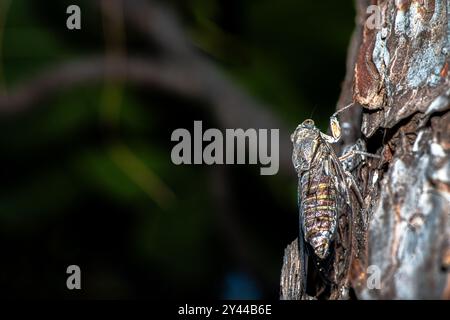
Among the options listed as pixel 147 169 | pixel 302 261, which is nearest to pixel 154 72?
pixel 147 169

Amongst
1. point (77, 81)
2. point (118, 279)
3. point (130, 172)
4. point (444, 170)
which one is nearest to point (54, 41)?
point (77, 81)

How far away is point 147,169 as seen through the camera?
3.35 metres

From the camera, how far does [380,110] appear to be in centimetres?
169

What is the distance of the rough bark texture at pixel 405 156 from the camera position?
128 centimetres

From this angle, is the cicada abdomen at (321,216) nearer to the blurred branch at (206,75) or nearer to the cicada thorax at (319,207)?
the cicada thorax at (319,207)

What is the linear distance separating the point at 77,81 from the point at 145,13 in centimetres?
54

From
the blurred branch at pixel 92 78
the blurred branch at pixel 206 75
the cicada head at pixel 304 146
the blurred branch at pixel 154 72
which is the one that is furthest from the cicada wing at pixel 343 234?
the blurred branch at pixel 92 78

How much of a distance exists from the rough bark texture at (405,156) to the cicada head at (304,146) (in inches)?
15.1

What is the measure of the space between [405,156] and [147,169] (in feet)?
6.84

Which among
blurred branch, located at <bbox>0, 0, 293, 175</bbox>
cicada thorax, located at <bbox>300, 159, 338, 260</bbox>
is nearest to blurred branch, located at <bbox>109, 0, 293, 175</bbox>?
blurred branch, located at <bbox>0, 0, 293, 175</bbox>

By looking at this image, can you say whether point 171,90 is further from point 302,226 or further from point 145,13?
point 302,226

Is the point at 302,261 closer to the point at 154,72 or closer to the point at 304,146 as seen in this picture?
the point at 304,146

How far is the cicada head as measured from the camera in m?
2.18

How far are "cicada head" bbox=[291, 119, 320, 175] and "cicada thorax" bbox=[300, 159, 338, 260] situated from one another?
66 mm
